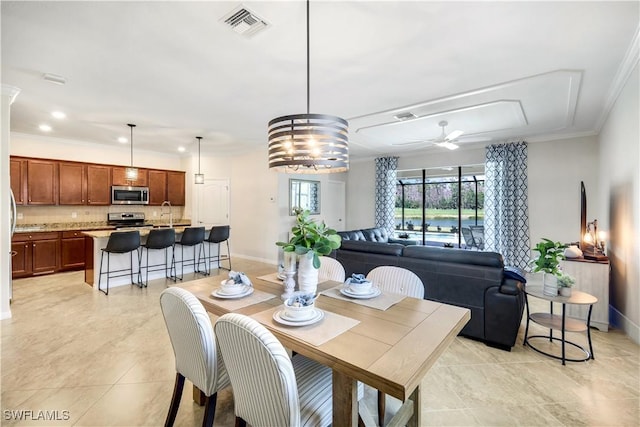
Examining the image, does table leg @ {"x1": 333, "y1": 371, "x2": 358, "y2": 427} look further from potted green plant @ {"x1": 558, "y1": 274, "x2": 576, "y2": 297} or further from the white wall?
the white wall

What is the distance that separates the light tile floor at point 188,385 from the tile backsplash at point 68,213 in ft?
11.0

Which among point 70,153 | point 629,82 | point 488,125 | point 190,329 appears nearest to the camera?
point 190,329

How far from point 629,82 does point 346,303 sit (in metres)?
3.75

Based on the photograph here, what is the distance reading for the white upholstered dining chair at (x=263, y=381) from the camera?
111 centimetres

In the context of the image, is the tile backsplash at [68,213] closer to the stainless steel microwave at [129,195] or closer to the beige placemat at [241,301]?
the stainless steel microwave at [129,195]

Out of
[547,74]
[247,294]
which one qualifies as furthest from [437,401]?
[547,74]

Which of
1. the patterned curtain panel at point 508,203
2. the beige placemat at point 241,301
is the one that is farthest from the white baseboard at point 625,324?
the beige placemat at point 241,301

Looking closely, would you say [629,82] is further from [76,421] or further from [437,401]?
[76,421]

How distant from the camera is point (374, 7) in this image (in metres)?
2.03

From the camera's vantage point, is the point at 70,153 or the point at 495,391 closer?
the point at 495,391

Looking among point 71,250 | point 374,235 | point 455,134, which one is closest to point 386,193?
point 374,235

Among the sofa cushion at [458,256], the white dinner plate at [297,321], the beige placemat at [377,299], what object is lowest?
the beige placemat at [377,299]

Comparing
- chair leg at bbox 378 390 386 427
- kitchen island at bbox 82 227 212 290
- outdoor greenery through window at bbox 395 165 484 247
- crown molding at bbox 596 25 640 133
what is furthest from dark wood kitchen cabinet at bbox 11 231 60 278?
crown molding at bbox 596 25 640 133

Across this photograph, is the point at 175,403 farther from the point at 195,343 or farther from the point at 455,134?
the point at 455,134
